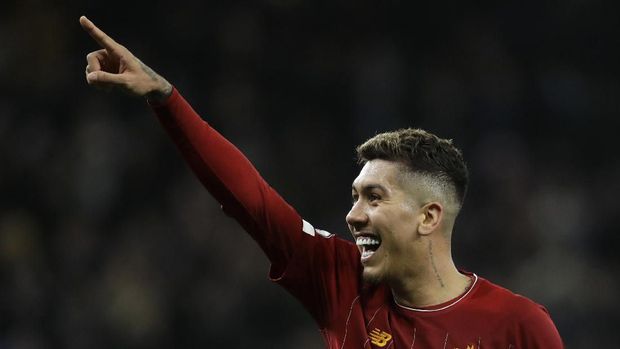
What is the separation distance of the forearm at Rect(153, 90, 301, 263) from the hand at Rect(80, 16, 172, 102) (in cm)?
6

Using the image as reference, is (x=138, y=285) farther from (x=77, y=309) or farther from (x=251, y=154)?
(x=251, y=154)

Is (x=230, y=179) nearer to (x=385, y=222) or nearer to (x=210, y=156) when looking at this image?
(x=210, y=156)

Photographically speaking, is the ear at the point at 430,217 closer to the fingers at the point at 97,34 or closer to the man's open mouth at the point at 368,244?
the man's open mouth at the point at 368,244

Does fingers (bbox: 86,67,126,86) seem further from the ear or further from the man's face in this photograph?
the ear

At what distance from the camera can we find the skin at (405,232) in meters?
3.09

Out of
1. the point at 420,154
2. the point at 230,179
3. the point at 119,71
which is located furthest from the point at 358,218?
the point at 119,71

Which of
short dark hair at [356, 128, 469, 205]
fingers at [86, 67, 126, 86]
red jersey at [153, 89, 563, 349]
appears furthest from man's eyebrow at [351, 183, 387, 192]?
fingers at [86, 67, 126, 86]

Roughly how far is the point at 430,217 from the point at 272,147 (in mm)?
3987

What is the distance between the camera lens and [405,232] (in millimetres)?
3121

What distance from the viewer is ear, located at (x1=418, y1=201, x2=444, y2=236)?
3174 millimetres

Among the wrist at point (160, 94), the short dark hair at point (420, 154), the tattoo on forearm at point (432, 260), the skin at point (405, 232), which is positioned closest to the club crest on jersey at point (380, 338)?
the skin at point (405, 232)

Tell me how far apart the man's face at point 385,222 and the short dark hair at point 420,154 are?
0.04 metres

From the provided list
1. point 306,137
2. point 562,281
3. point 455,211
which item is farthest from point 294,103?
point 455,211

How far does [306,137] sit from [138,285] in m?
1.70
